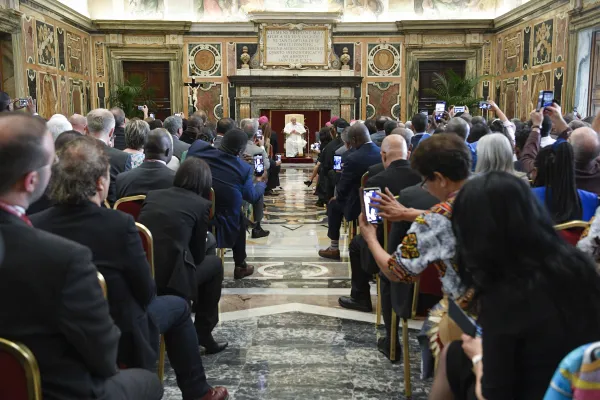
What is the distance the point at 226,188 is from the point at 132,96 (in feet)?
38.3

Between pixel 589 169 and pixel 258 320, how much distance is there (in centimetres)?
266

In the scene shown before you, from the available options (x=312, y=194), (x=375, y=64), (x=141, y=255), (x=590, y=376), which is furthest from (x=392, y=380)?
(x=375, y=64)

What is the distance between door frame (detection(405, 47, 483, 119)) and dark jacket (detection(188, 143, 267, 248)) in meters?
12.6

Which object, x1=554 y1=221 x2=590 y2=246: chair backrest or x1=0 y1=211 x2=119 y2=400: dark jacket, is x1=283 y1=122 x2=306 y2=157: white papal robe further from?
x1=0 y1=211 x2=119 y2=400: dark jacket

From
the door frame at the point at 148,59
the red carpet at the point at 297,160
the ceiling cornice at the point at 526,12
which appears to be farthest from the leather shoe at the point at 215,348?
the door frame at the point at 148,59

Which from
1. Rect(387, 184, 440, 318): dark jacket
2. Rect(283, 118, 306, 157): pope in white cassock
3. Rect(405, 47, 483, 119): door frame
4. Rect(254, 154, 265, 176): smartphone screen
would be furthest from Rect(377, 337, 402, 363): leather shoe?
Rect(405, 47, 483, 119): door frame

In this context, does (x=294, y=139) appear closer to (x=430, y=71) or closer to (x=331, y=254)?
(x=430, y=71)

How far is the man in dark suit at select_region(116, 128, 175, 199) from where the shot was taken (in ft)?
13.4

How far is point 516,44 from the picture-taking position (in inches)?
582

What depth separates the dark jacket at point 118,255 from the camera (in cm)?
239

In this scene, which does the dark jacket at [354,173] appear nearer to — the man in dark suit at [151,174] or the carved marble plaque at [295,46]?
the man in dark suit at [151,174]

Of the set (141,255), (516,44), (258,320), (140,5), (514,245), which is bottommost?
(258,320)

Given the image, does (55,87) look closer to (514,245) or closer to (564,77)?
(564,77)

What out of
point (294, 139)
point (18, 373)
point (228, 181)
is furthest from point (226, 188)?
point (294, 139)
